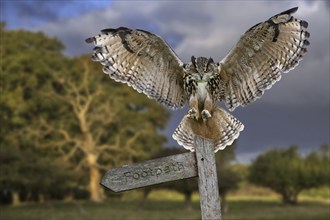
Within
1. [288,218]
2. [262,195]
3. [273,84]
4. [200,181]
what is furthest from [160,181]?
Answer: [262,195]

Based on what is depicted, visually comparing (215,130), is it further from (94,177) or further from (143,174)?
(94,177)

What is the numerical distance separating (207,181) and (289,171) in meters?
33.4

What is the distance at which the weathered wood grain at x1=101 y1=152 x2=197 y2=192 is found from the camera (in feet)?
15.8

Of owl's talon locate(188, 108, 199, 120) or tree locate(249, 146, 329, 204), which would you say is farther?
tree locate(249, 146, 329, 204)

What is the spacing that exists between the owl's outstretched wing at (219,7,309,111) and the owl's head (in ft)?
0.63

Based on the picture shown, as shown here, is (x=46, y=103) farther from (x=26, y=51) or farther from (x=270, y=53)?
(x=270, y=53)

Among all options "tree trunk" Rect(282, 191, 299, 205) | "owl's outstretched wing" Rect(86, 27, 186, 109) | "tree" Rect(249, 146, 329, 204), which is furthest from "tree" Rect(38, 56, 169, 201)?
"owl's outstretched wing" Rect(86, 27, 186, 109)

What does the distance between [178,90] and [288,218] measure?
65.9 feet

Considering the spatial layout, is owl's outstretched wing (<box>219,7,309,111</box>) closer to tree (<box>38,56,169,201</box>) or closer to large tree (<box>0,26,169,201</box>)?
large tree (<box>0,26,169,201</box>)

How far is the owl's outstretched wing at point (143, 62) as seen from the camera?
18.4ft

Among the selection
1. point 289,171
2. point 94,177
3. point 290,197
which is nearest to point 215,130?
point 289,171

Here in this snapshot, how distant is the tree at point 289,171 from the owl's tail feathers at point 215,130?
3231 cm

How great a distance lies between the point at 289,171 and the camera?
3722 cm

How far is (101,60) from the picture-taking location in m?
5.65
